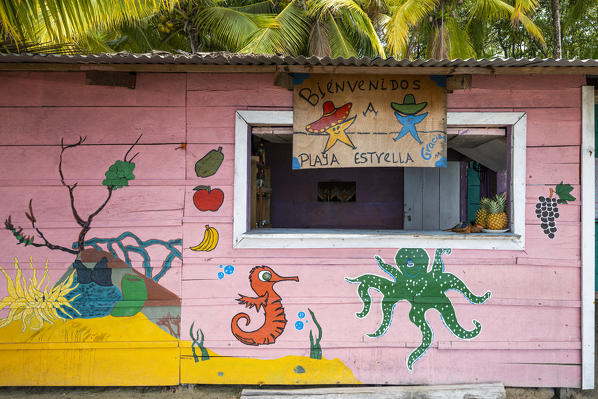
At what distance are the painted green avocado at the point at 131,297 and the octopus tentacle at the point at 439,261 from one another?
2595 millimetres

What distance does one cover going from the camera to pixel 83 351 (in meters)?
3.45

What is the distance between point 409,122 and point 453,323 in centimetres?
184

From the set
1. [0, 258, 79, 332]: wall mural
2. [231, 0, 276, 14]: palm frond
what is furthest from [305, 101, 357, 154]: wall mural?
[231, 0, 276, 14]: palm frond

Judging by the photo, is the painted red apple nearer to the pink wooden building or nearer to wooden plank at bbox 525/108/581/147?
the pink wooden building

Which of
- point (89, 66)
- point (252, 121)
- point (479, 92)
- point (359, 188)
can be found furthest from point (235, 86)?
point (359, 188)

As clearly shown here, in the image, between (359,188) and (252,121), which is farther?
(359,188)

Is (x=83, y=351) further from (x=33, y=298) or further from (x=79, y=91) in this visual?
(x=79, y=91)

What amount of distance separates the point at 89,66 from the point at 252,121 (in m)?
1.45

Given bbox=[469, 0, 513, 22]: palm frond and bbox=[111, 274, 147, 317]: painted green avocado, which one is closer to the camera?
bbox=[111, 274, 147, 317]: painted green avocado

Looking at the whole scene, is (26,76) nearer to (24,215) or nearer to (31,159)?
(31,159)

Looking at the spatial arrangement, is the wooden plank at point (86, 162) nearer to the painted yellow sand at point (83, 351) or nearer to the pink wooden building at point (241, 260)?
the pink wooden building at point (241, 260)

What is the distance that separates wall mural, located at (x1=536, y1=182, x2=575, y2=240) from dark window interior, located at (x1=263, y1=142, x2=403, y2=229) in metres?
4.42

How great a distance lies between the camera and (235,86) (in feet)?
11.4

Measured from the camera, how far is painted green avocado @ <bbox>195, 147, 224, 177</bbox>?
3453 millimetres
